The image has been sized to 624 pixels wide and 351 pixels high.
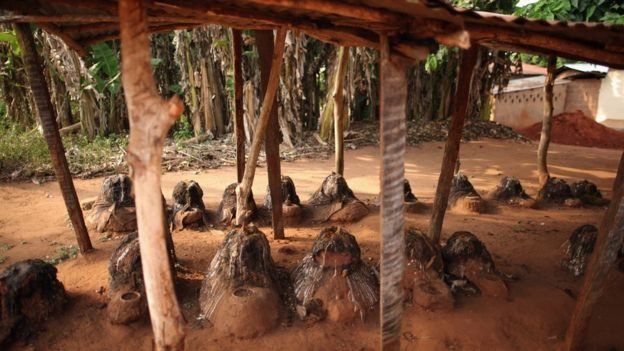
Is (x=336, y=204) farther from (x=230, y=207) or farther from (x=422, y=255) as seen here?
(x=422, y=255)

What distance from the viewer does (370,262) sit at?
4273 millimetres

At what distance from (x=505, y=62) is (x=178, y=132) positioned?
9064 millimetres

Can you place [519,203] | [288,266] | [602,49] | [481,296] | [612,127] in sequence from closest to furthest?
[602,49] → [481,296] → [288,266] → [519,203] → [612,127]

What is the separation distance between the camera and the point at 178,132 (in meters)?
11.5

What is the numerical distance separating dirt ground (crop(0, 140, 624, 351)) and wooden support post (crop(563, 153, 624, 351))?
33 cm

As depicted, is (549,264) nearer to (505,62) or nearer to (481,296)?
(481,296)

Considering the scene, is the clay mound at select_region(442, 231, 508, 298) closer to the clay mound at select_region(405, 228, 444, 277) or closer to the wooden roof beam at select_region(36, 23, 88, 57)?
the clay mound at select_region(405, 228, 444, 277)

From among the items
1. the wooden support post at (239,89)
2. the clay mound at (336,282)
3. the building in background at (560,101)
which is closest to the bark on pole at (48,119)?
the wooden support post at (239,89)

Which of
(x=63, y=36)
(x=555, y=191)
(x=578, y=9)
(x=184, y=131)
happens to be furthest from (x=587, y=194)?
(x=184, y=131)

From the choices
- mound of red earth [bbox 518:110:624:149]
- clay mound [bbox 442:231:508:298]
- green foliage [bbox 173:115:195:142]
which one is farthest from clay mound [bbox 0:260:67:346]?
mound of red earth [bbox 518:110:624:149]

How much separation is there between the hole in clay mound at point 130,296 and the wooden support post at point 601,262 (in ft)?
11.4

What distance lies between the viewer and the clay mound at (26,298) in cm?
320

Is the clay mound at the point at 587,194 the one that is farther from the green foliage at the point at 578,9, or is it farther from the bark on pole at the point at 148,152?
the bark on pole at the point at 148,152

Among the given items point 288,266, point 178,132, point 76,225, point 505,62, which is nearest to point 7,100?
point 178,132
